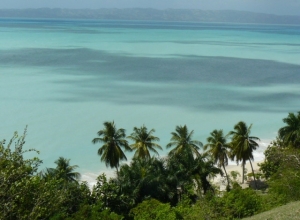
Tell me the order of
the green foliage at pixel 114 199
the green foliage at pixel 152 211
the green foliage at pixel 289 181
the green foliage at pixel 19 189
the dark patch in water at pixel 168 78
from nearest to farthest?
the green foliage at pixel 19 189
the green foliage at pixel 152 211
the green foliage at pixel 289 181
the green foliage at pixel 114 199
the dark patch in water at pixel 168 78

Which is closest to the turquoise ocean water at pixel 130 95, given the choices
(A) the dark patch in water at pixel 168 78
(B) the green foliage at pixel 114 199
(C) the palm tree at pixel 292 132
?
(A) the dark patch in water at pixel 168 78

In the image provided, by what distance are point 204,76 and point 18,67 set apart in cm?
3467

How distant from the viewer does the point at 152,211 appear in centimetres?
2003

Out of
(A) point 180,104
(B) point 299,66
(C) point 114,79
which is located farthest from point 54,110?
(B) point 299,66

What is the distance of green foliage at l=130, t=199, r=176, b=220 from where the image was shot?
19.2 meters

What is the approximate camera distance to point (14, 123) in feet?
148

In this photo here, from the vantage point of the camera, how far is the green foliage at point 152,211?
63.0 ft

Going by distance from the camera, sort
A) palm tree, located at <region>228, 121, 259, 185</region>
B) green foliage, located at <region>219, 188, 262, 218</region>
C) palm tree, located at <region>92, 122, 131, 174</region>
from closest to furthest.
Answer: green foliage, located at <region>219, 188, 262, 218</region>, palm tree, located at <region>92, 122, 131, 174</region>, palm tree, located at <region>228, 121, 259, 185</region>

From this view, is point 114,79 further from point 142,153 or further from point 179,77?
point 142,153

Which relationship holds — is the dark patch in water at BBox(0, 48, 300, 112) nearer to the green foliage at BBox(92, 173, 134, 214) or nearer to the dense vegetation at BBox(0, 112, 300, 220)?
the dense vegetation at BBox(0, 112, 300, 220)

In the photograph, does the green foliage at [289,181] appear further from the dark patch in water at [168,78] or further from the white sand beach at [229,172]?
the dark patch in water at [168,78]

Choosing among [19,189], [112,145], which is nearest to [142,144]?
[112,145]

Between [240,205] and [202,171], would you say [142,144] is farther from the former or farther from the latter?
[240,205]

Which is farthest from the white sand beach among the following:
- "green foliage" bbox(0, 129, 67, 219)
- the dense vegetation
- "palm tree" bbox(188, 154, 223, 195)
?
"green foliage" bbox(0, 129, 67, 219)
